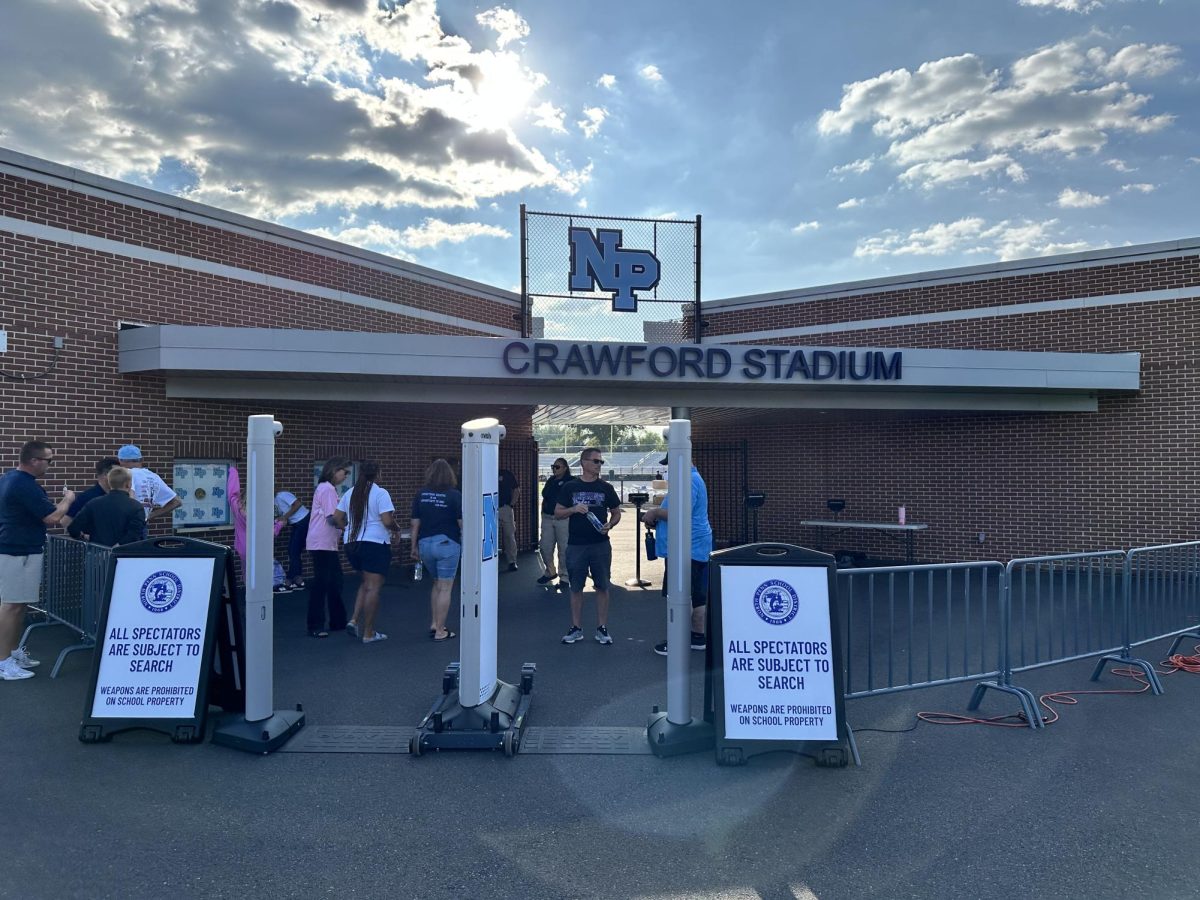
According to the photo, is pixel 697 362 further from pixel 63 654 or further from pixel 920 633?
pixel 63 654

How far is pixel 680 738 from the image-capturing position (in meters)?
4.67

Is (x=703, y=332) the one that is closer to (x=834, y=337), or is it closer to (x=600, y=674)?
(x=834, y=337)

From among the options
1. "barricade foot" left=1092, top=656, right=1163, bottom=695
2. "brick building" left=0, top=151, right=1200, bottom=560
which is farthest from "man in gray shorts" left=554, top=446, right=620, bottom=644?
"barricade foot" left=1092, top=656, right=1163, bottom=695

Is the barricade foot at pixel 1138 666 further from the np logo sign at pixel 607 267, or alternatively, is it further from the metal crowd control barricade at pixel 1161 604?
the np logo sign at pixel 607 267

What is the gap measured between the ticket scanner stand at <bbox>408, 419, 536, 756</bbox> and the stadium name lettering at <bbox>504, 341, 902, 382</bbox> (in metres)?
4.73

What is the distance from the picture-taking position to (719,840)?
361 cm

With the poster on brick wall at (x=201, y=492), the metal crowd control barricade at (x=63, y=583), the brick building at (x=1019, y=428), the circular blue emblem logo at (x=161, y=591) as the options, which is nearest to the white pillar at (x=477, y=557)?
the circular blue emblem logo at (x=161, y=591)

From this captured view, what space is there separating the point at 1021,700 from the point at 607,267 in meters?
10.5

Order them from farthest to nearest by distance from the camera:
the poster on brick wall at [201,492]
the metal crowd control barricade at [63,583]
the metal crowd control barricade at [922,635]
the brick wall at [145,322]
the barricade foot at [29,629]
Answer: the poster on brick wall at [201,492]
the brick wall at [145,322]
the metal crowd control barricade at [63,583]
the barricade foot at [29,629]
the metal crowd control barricade at [922,635]

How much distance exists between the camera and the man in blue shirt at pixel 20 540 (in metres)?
5.90

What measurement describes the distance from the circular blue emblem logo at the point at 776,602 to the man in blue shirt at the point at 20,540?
5.50 meters

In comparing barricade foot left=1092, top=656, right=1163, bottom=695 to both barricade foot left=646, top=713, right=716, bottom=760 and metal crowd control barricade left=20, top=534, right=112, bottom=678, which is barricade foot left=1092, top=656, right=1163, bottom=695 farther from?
metal crowd control barricade left=20, top=534, right=112, bottom=678

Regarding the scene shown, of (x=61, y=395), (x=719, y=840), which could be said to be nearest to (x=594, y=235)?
(x=61, y=395)

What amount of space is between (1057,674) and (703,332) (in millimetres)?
10933
